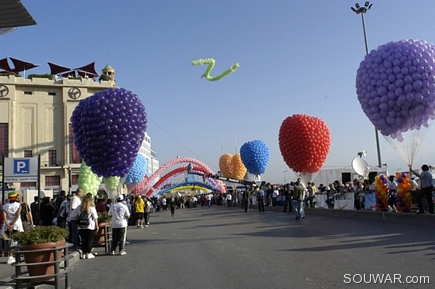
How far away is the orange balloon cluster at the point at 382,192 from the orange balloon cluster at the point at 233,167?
33350 millimetres

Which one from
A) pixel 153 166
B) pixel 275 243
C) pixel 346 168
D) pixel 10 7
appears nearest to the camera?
pixel 275 243

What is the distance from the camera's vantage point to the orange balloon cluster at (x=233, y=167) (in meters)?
49.5

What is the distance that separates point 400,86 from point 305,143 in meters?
9.04

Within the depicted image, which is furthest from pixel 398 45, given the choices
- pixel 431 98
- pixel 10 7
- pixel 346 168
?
pixel 346 168

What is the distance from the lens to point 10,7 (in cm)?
1466

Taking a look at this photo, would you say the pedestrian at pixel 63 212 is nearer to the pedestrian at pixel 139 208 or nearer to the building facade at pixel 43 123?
the pedestrian at pixel 139 208

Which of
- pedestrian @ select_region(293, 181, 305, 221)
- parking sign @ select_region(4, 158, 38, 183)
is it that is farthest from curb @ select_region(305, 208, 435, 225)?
parking sign @ select_region(4, 158, 38, 183)

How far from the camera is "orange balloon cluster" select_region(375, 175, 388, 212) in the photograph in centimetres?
1573

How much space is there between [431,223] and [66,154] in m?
50.2

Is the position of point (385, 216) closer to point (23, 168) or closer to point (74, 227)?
point (74, 227)

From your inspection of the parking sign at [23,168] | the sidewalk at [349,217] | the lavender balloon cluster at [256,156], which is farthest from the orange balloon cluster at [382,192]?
the lavender balloon cluster at [256,156]

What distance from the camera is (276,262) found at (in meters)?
7.99

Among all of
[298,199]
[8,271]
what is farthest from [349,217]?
[8,271]

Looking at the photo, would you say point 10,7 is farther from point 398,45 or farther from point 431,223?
point 431,223
